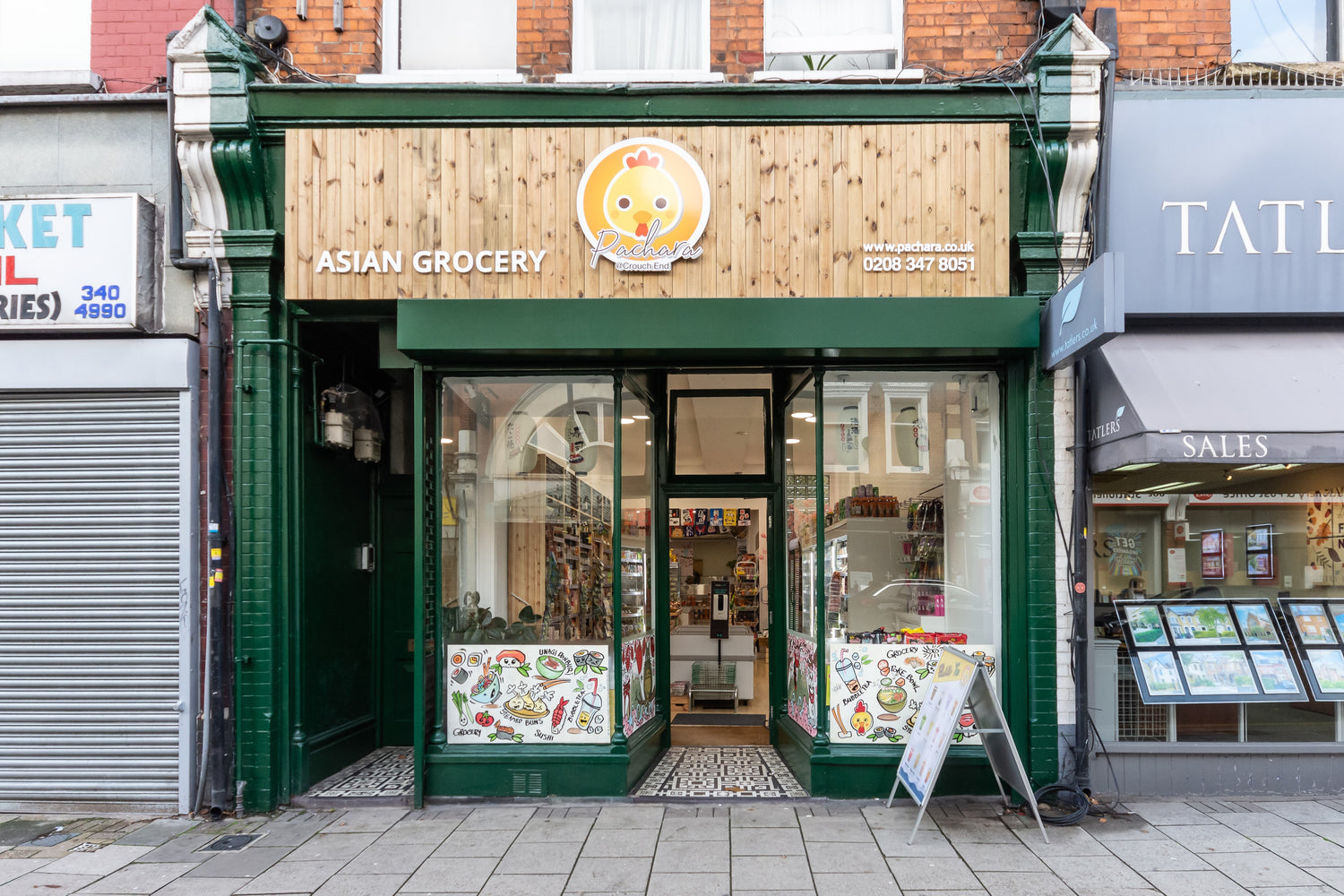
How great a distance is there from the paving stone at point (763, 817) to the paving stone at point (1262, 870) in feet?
8.61

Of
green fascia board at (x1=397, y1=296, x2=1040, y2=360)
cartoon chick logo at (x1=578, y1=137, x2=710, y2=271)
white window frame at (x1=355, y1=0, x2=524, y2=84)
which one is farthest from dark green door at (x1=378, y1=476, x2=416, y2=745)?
white window frame at (x1=355, y1=0, x2=524, y2=84)

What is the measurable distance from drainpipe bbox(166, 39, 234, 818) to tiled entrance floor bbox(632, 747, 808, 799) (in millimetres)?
3099

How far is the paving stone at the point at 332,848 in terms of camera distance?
217 inches

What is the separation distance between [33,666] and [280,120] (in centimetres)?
452

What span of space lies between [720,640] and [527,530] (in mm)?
3335

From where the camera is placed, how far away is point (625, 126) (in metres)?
6.54

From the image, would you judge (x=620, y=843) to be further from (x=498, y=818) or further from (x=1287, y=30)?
(x=1287, y=30)

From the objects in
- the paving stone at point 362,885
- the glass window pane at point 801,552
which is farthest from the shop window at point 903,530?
the paving stone at point 362,885

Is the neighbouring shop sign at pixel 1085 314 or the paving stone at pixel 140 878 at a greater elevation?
the neighbouring shop sign at pixel 1085 314

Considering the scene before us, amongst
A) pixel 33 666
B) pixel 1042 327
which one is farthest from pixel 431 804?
pixel 1042 327

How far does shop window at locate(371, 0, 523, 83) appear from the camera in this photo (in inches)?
280

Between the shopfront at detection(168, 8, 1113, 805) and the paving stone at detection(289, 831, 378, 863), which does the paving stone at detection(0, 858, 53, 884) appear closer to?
the shopfront at detection(168, 8, 1113, 805)

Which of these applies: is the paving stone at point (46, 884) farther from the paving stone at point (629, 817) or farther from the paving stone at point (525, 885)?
the paving stone at point (629, 817)

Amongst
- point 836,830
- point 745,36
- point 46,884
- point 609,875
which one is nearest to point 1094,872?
point 836,830
